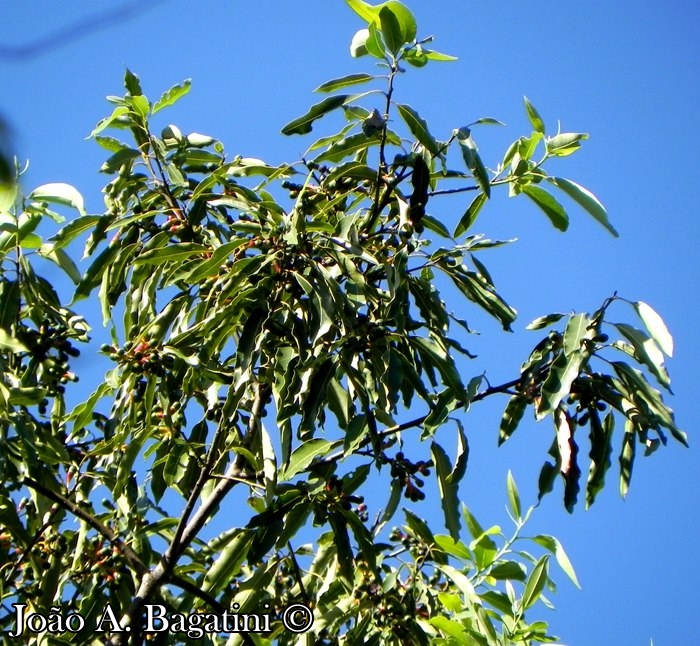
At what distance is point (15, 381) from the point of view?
2.25 m

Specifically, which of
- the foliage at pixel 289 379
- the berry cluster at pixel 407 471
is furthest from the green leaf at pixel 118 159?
the berry cluster at pixel 407 471

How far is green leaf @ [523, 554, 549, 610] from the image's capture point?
2.35 m

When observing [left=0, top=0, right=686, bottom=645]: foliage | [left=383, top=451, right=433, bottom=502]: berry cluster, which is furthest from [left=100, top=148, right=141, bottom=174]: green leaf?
[left=383, top=451, right=433, bottom=502]: berry cluster

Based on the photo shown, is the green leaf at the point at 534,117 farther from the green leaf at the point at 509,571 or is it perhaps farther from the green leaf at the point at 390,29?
the green leaf at the point at 509,571

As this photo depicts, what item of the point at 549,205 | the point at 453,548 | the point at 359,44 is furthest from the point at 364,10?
the point at 453,548

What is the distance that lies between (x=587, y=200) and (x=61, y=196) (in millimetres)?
1211

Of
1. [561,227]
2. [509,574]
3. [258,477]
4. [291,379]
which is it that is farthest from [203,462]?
[561,227]

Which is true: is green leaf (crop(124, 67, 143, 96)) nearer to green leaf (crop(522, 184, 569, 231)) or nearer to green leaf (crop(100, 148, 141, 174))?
green leaf (crop(100, 148, 141, 174))

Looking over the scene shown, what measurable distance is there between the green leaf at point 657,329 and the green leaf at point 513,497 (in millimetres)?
628

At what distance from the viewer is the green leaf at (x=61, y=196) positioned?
237 cm

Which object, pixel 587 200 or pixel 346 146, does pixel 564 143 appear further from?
pixel 346 146

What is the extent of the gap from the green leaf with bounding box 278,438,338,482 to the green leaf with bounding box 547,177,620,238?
0.74 metres

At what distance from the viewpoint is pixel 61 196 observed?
2.39 m

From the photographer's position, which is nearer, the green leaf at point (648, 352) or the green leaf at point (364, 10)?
the green leaf at point (648, 352)
